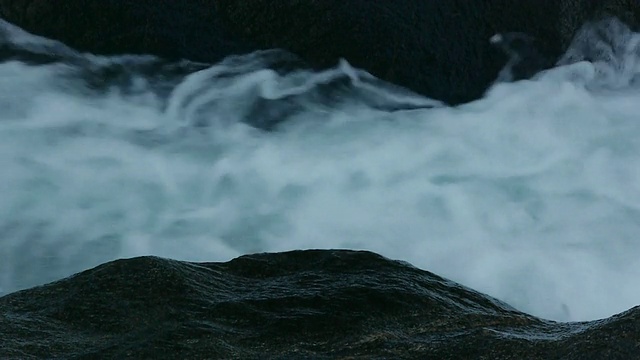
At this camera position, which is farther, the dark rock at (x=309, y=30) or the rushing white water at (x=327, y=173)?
the dark rock at (x=309, y=30)

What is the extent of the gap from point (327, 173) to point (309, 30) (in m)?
1.45

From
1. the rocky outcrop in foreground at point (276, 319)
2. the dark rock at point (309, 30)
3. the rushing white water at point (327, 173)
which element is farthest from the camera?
the dark rock at point (309, 30)

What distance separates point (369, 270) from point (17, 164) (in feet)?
12.6

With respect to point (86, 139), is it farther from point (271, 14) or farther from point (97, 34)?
point (271, 14)

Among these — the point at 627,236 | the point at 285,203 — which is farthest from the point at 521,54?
the point at 285,203

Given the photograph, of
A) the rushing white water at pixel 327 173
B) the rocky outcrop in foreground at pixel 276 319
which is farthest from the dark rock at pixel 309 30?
the rocky outcrop in foreground at pixel 276 319

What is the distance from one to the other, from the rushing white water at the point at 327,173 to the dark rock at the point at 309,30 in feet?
0.53

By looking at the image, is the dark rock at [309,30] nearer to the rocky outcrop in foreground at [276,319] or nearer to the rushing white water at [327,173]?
the rushing white water at [327,173]

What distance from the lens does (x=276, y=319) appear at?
3166 mm

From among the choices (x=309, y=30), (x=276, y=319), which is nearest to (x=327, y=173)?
(x=309, y=30)

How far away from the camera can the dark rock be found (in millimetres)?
7434

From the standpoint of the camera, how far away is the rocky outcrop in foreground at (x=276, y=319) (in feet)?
9.47

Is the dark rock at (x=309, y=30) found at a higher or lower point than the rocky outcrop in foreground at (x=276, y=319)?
higher

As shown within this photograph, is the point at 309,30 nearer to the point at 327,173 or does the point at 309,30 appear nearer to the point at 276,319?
the point at 327,173
